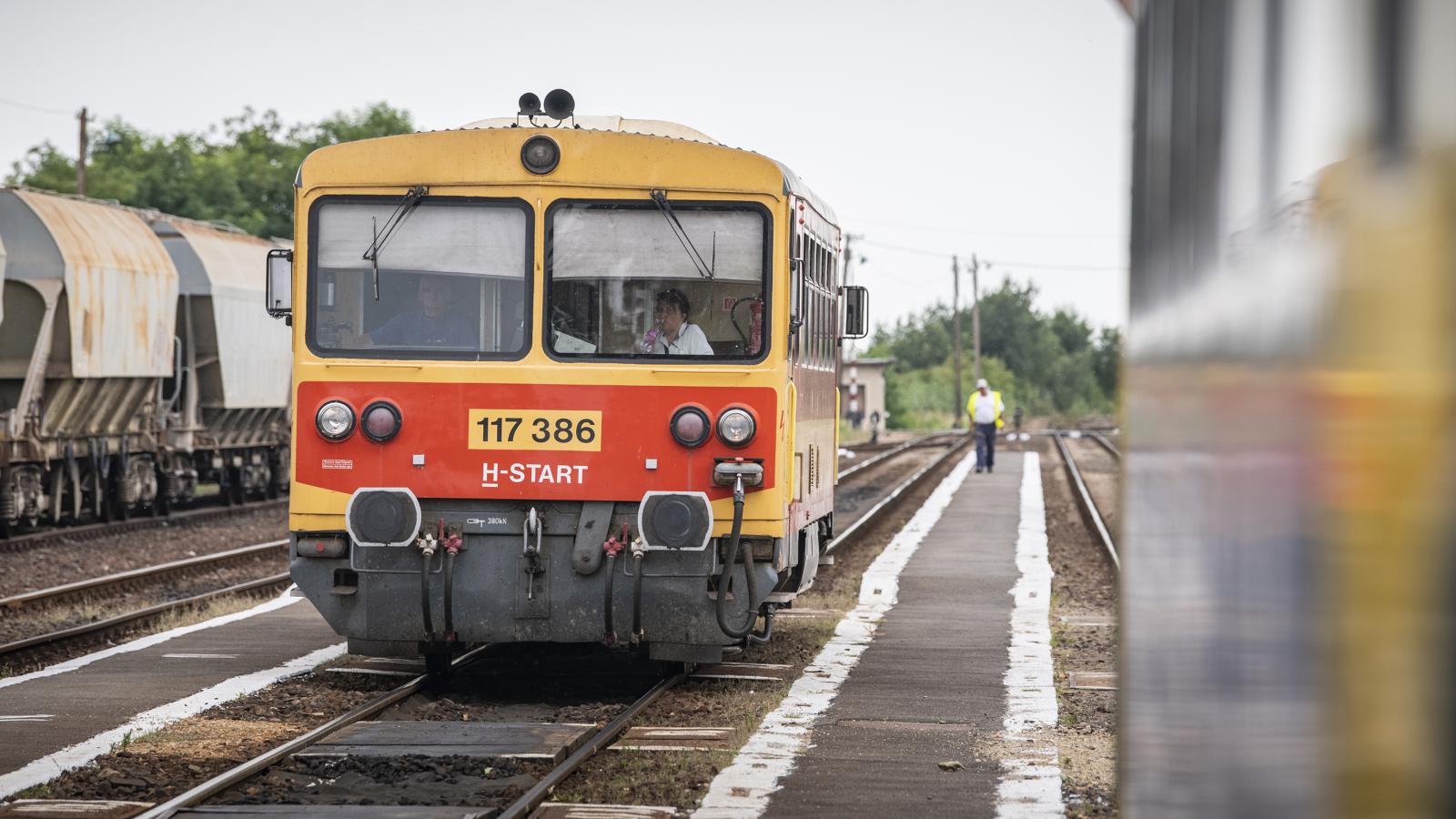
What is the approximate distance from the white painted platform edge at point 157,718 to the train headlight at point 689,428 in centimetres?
257

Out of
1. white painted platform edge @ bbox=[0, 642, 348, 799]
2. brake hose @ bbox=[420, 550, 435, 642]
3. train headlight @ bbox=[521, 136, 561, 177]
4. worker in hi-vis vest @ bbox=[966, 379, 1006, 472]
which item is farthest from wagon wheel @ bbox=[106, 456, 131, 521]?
train headlight @ bbox=[521, 136, 561, 177]

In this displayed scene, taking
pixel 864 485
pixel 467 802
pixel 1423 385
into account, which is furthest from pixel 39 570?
pixel 1423 385

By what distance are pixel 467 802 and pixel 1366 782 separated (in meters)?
5.72

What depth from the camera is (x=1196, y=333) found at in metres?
2.37

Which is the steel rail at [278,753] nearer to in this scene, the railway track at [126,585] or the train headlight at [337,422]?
the train headlight at [337,422]

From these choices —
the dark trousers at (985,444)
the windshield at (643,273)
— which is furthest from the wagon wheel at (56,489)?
the dark trousers at (985,444)

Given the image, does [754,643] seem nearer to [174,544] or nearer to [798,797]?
[798,797]

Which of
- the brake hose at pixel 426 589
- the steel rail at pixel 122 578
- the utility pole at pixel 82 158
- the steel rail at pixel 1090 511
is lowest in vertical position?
the steel rail at pixel 122 578

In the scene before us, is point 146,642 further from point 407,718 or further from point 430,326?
point 430,326

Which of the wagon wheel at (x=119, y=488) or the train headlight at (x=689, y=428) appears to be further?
the wagon wheel at (x=119, y=488)

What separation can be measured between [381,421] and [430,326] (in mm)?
527

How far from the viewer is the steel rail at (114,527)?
1925 cm

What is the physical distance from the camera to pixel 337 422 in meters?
8.79

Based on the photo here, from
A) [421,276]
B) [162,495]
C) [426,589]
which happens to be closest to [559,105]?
[421,276]
